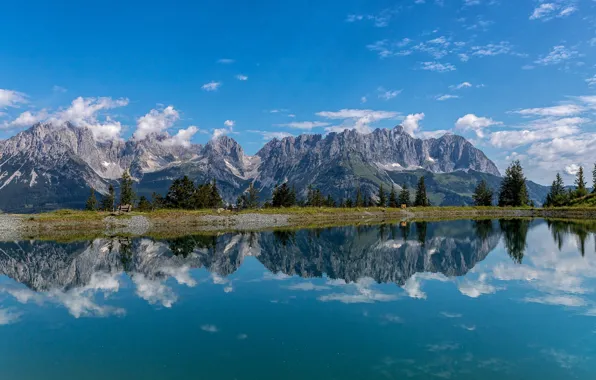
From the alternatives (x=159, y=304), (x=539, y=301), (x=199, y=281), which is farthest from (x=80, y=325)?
(x=539, y=301)

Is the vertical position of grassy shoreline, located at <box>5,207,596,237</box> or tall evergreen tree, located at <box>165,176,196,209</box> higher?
tall evergreen tree, located at <box>165,176,196,209</box>

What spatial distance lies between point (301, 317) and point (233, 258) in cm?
2487

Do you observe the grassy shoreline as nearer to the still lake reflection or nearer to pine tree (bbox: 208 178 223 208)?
pine tree (bbox: 208 178 223 208)

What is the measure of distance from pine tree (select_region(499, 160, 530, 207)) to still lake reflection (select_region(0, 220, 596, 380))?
5772 inches

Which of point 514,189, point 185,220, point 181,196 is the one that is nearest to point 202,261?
point 185,220

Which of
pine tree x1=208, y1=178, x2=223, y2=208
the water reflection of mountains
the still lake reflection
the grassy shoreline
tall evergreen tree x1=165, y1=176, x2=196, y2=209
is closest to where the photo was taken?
the still lake reflection

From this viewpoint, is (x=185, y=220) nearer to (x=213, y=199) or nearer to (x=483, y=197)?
(x=213, y=199)

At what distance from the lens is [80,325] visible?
20938 mm

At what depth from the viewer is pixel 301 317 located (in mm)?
21750

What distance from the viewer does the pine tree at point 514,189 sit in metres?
176

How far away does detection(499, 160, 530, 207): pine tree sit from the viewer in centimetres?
17588

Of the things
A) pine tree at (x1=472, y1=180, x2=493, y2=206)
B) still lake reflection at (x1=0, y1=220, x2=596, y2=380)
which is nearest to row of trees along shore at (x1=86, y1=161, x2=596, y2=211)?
pine tree at (x1=472, y1=180, x2=493, y2=206)

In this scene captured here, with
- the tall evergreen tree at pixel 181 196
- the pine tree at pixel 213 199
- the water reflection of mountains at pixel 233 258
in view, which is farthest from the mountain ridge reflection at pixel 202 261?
the pine tree at pixel 213 199

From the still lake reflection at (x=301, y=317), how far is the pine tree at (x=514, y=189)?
147 meters
